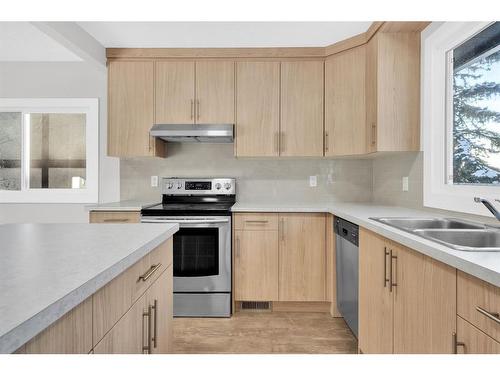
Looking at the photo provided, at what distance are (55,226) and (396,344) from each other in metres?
1.71

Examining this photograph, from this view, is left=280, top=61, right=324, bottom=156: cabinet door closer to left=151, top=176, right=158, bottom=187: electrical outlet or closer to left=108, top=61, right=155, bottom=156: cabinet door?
left=108, top=61, right=155, bottom=156: cabinet door

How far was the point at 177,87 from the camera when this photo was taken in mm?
3129

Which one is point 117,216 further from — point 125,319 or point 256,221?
point 125,319

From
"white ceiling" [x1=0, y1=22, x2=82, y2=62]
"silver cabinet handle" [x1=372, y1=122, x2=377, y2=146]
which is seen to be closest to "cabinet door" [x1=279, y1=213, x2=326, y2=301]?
"silver cabinet handle" [x1=372, y1=122, x2=377, y2=146]

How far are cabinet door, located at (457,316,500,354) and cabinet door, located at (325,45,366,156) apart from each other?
191 centimetres

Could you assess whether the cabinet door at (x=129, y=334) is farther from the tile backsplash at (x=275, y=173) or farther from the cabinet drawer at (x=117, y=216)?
the tile backsplash at (x=275, y=173)

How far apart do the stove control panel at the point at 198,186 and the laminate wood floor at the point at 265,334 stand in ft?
3.97

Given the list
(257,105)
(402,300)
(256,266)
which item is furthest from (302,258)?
(257,105)

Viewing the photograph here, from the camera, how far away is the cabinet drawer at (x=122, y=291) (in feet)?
2.80

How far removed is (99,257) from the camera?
3.13ft

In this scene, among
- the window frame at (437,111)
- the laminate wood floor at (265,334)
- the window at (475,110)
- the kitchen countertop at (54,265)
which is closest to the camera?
the kitchen countertop at (54,265)

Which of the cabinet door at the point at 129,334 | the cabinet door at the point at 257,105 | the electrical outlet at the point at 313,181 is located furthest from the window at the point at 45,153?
the cabinet door at the point at 129,334

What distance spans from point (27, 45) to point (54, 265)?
3175 mm

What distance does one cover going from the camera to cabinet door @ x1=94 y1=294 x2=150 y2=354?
0.90 m
